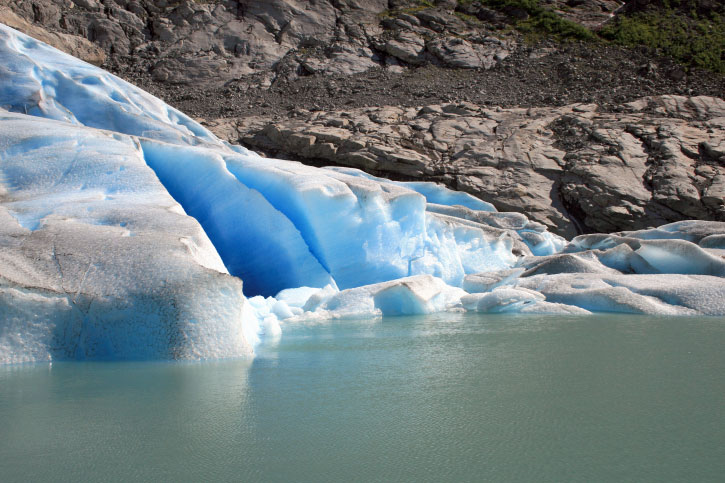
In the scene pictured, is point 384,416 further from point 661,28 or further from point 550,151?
point 661,28

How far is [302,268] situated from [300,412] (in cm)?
451

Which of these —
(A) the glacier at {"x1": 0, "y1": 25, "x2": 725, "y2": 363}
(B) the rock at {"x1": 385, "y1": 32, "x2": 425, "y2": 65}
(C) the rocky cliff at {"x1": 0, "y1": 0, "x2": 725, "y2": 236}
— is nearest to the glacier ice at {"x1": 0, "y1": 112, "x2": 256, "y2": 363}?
(A) the glacier at {"x1": 0, "y1": 25, "x2": 725, "y2": 363}

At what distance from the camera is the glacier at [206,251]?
3.38m

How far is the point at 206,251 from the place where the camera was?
13.6 ft

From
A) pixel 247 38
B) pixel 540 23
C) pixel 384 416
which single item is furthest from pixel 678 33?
pixel 384 416

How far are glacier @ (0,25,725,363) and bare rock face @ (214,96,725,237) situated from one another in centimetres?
476

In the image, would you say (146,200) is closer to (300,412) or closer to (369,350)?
(369,350)

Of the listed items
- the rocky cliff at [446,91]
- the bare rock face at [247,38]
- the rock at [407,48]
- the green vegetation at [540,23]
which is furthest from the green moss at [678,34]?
the rock at [407,48]

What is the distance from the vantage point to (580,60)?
2225cm

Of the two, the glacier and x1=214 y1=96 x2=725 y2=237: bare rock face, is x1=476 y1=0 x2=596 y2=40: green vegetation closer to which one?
x1=214 y1=96 x2=725 y2=237: bare rock face

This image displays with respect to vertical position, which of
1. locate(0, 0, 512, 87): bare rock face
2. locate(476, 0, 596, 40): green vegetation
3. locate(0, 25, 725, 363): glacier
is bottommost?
locate(0, 25, 725, 363): glacier

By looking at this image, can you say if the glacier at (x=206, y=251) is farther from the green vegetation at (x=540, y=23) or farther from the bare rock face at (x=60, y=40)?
the green vegetation at (x=540, y=23)

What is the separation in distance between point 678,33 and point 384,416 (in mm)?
26304

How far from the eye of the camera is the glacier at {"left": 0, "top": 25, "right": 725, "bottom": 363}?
338 cm
